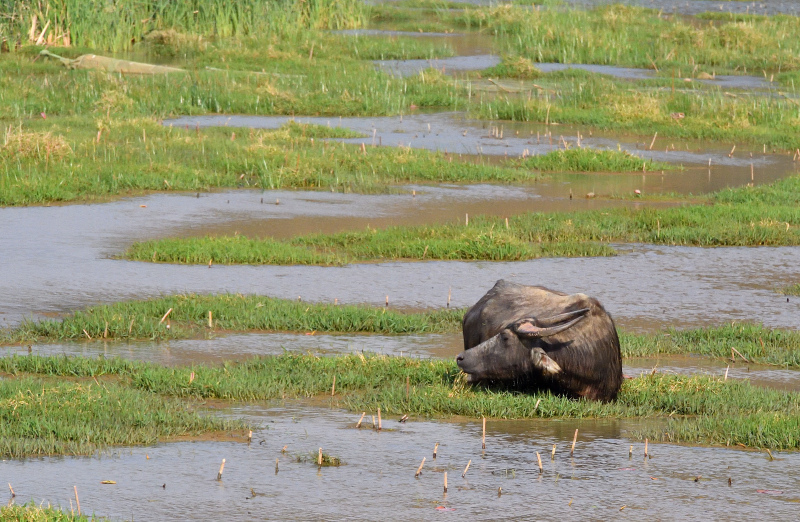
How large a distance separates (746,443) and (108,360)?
371 centimetres

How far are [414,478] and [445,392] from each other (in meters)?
1.33

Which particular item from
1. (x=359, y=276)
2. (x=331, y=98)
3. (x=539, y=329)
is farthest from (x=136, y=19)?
(x=539, y=329)

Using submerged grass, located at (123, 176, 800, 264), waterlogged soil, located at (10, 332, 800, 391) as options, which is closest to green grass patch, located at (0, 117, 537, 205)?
submerged grass, located at (123, 176, 800, 264)

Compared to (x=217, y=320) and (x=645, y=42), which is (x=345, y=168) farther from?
(x=645, y=42)

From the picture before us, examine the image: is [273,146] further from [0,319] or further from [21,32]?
[21,32]

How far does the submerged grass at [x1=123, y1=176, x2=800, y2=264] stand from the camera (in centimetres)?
1073

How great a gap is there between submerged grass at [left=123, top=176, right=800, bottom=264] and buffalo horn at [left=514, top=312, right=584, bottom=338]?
3.95 metres

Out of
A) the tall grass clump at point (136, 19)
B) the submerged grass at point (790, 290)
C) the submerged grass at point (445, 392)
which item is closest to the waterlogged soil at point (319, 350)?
the submerged grass at point (445, 392)

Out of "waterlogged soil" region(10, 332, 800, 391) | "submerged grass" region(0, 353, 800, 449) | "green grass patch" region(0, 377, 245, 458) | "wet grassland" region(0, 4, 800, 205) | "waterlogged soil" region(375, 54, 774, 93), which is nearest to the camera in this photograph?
"green grass patch" region(0, 377, 245, 458)

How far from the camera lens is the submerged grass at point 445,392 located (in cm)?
646

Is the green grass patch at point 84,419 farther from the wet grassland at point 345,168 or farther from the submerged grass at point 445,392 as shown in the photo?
the submerged grass at point 445,392

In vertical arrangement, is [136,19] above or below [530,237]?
above

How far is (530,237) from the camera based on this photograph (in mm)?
11766

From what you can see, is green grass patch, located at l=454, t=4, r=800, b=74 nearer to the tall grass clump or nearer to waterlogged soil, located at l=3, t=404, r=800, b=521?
the tall grass clump
